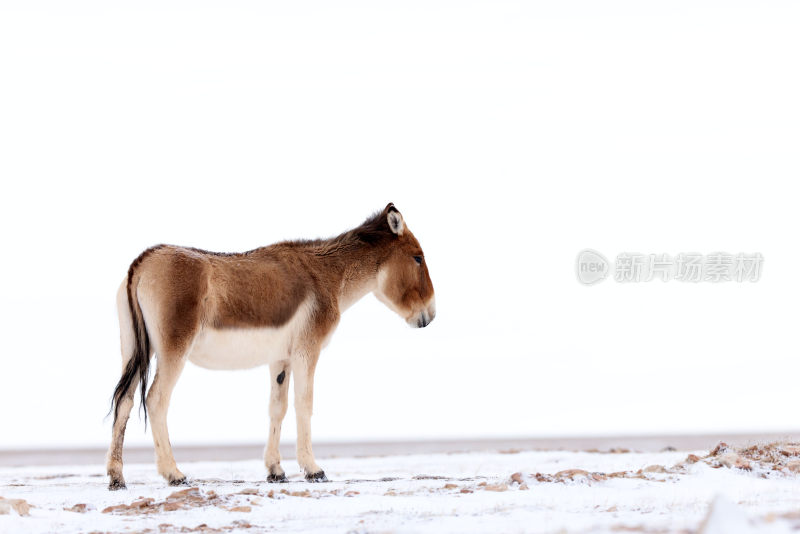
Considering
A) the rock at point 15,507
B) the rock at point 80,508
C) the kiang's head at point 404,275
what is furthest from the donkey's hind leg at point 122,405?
the kiang's head at point 404,275

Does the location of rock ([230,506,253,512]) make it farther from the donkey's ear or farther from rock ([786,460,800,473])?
rock ([786,460,800,473])

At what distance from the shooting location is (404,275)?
1166 cm

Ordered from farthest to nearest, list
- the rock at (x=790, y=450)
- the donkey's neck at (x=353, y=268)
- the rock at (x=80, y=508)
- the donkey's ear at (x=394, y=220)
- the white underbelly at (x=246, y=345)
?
1. the donkey's ear at (x=394, y=220)
2. the donkey's neck at (x=353, y=268)
3. the rock at (x=790, y=450)
4. the white underbelly at (x=246, y=345)
5. the rock at (x=80, y=508)

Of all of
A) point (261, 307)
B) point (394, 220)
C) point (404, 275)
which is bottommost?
point (261, 307)

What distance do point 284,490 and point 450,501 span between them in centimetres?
189

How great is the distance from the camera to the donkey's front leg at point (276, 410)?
10711mm

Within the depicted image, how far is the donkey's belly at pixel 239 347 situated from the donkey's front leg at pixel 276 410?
38cm

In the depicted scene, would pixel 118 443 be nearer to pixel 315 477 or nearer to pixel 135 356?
pixel 135 356

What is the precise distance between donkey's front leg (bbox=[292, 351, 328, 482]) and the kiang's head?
1.64m

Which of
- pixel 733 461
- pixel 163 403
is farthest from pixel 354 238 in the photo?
pixel 733 461

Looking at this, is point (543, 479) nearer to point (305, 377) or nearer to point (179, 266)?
point (305, 377)

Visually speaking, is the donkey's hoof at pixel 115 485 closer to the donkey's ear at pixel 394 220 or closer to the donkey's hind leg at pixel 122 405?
the donkey's hind leg at pixel 122 405

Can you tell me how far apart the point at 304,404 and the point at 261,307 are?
4.19 feet

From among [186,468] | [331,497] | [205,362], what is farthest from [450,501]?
[186,468]
